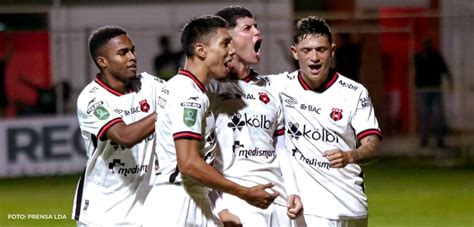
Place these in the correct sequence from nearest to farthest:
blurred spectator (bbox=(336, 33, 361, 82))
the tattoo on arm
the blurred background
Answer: the tattoo on arm
the blurred background
blurred spectator (bbox=(336, 33, 361, 82))

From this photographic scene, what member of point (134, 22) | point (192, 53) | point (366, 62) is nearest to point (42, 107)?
point (134, 22)

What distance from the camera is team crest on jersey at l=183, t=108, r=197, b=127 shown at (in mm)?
6254

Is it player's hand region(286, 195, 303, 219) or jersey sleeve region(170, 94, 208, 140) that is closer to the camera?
jersey sleeve region(170, 94, 208, 140)

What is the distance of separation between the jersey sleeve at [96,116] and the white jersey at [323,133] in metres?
1.08

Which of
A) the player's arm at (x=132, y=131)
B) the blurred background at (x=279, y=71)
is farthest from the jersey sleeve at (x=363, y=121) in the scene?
the blurred background at (x=279, y=71)

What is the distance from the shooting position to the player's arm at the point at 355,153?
7.05 meters

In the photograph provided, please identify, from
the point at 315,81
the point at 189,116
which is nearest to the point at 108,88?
the point at 315,81

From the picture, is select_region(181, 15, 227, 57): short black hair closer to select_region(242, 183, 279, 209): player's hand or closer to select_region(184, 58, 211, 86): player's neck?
select_region(184, 58, 211, 86): player's neck

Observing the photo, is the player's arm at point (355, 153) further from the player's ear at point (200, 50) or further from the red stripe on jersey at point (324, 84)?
the player's ear at point (200, 50)

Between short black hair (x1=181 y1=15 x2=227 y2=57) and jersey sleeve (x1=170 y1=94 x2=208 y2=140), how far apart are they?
314 mm

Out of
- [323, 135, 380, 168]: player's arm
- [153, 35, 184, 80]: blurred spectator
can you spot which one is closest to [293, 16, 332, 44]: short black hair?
[323, 135, 380, 168]: player's arm

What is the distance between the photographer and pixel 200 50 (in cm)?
646

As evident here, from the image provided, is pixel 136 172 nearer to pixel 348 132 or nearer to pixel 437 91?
pixel 348 132

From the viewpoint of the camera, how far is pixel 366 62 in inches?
872
